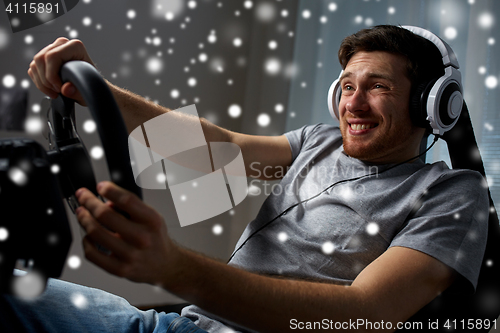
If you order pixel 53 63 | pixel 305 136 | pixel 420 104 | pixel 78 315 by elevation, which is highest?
pixel 53 63

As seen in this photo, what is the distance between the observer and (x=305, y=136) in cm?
113

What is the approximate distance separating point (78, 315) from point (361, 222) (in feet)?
2.07

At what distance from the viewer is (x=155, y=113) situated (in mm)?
979

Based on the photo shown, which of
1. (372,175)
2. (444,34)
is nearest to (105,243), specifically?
(372,175)

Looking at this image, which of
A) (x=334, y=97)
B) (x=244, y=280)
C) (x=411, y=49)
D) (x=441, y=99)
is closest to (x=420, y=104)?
(x=441, y=99)

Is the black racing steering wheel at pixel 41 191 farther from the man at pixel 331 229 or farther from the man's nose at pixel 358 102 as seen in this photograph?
the man's nose at pixel 358 102

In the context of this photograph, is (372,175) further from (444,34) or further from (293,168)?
(444,34)

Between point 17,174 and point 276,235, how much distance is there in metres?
0.60

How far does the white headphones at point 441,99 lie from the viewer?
2.60 feet

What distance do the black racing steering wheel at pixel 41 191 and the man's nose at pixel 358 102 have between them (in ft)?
2.20

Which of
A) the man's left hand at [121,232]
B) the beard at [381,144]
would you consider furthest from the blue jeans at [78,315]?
the beard at [381,144]

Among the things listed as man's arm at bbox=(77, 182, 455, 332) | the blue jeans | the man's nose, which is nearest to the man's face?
the man's nose

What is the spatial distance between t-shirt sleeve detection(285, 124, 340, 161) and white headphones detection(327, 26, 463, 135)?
0.28 metres

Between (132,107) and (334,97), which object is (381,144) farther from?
(132,107)
